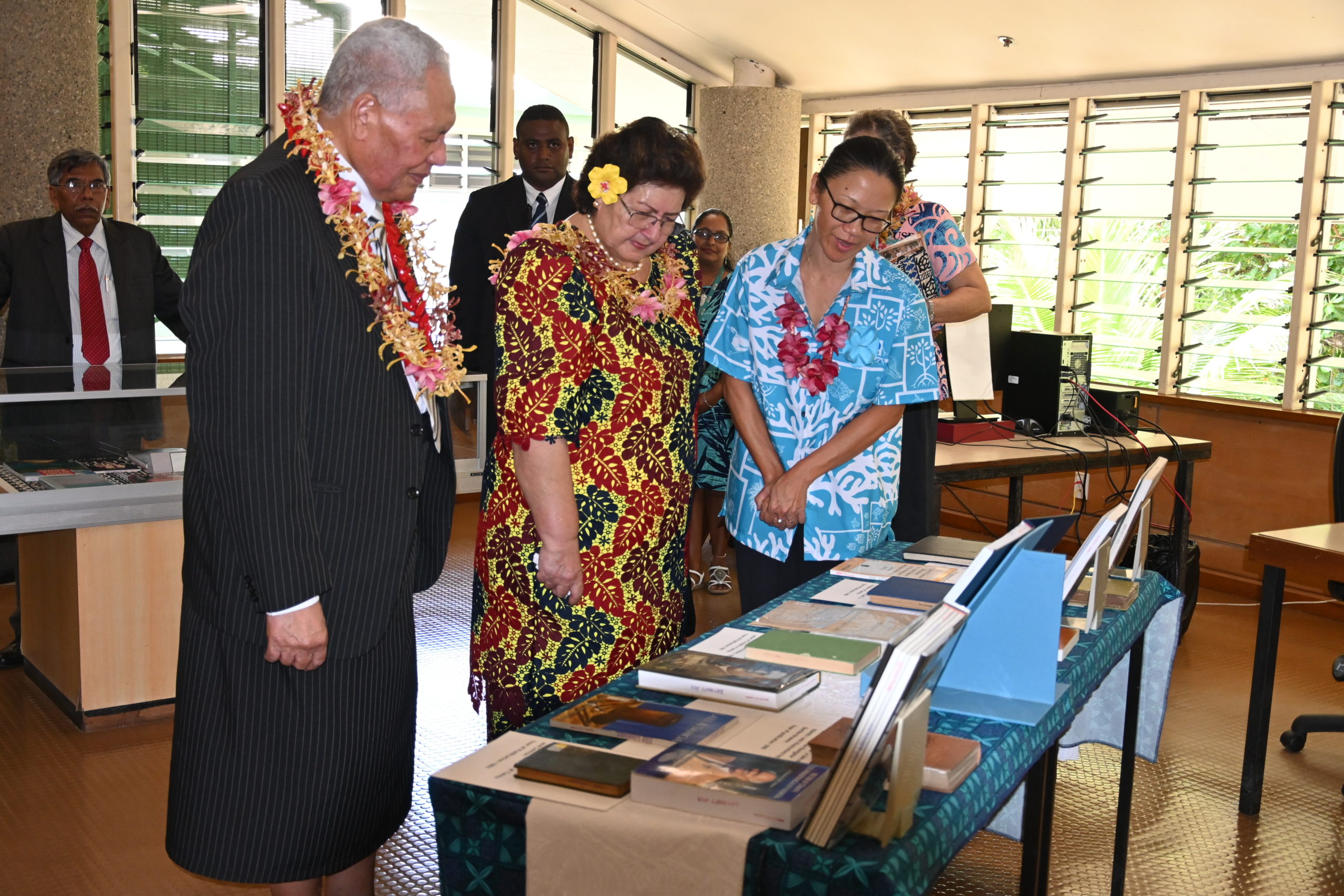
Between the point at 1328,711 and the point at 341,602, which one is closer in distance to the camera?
the point at 341,602

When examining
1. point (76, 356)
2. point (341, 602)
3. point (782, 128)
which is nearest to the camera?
point (341, 602)

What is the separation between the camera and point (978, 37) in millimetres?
6113

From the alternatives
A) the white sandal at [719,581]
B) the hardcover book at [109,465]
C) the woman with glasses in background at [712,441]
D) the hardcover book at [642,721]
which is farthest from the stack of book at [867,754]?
the white sandal at [719,581]

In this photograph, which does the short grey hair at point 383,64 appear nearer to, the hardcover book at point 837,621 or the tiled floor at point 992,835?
the hardcover book at point 837,621

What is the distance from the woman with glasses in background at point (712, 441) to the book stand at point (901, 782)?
2.24m

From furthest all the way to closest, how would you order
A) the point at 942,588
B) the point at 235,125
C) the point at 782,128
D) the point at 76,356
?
the point at 782,128 < the point at 235,125 < the point at 76,356 < the point at 942,588

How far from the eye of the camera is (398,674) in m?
1.90

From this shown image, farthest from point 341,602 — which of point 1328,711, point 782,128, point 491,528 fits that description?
point 782,128

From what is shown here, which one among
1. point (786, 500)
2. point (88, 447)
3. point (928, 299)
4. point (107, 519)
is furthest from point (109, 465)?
point (928, 299)

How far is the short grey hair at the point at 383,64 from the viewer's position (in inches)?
64.1

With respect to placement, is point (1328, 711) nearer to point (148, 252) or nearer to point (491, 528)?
point (491, 528)

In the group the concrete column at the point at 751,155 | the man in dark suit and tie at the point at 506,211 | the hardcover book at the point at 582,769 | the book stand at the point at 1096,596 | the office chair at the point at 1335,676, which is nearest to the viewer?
the hardcover book at the point at 582,769

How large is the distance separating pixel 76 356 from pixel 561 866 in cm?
395

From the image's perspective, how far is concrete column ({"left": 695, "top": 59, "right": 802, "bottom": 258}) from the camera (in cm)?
716
